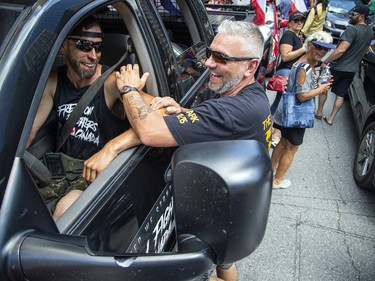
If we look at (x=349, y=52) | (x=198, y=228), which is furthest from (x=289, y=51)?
(x=198, y=228)

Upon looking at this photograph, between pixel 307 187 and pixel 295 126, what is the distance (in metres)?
0.82

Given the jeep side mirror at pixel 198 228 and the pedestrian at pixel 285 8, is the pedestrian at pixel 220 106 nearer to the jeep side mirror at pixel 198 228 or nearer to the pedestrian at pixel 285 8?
the jeep side mirror at pixel 198 228

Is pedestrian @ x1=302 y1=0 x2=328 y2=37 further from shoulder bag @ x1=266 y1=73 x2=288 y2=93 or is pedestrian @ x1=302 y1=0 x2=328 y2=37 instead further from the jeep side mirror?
the jeep side mirror

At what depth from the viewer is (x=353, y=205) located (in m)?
3.33

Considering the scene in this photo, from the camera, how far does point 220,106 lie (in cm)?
161

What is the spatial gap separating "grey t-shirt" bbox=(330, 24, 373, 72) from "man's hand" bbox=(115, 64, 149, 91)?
399 centimetres

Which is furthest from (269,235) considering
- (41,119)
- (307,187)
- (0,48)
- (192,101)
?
(0,48)

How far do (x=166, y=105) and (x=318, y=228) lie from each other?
201 cm

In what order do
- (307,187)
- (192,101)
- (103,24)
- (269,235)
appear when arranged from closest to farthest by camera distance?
(192,101), (103,24), (269,235), (307,187)

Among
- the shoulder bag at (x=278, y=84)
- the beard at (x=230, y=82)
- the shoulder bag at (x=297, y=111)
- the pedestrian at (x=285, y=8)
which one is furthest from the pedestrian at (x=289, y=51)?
the pedestrian at (x=285, y=8)

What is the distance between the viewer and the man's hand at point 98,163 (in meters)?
1.47

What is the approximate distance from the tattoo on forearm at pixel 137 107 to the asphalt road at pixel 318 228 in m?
1.60

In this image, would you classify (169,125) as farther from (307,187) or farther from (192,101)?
(307,187)

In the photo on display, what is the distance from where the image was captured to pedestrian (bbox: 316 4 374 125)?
4.70 meters
